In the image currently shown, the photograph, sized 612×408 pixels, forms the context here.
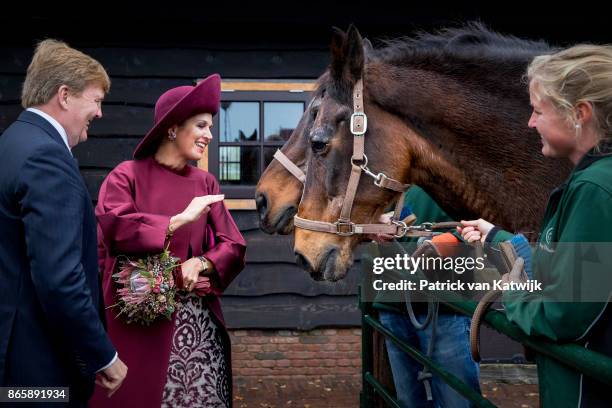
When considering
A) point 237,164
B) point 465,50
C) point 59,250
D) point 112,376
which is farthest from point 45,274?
point 237,164

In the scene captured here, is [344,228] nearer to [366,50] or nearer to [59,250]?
[366,50]

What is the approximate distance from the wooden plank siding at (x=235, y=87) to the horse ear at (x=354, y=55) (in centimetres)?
295

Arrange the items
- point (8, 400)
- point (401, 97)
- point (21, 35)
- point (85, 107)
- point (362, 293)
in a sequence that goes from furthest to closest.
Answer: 1. point (21, 35)
2. point (362, 293)
3. point (401, 97)
4. point (85, 107)
5. point (8, 400)

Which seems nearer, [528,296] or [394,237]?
[528,296]

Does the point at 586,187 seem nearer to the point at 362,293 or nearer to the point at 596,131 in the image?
the point at 596,131

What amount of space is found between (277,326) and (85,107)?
12.2 ft

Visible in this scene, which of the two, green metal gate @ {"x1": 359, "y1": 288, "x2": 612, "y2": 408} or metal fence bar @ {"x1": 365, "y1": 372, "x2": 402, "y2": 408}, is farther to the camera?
metal fence bar @ {"x1": 365, "y1": 372, "x2": 402, "y2": 408}

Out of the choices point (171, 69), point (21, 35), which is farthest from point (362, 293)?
point (21, 35)

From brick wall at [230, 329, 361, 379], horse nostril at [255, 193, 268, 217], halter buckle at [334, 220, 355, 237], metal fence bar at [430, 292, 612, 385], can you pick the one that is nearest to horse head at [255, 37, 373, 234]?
horse nostril at [255, 193, 268, 217]

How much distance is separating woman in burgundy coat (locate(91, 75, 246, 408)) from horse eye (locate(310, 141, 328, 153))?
424mm

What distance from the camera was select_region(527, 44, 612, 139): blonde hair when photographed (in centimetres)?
112

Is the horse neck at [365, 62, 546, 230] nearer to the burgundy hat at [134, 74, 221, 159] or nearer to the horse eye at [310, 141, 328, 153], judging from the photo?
the horse eye at [310, 141, 328, 153]

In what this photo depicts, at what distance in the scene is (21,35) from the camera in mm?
4910

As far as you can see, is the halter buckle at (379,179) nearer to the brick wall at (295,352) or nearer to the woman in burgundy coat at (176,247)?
the woman in burgundy coat at (176,247)
